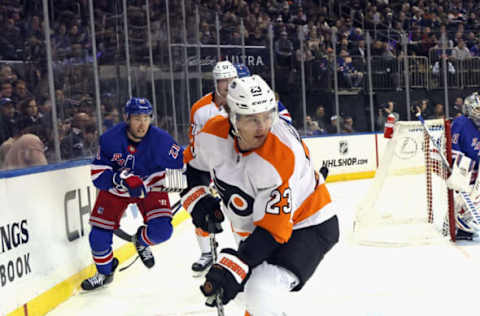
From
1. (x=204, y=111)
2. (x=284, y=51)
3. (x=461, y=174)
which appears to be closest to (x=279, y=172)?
(x=204, y=111)

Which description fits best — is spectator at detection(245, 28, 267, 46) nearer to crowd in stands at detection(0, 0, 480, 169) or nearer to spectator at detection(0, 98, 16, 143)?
crowd in stands at detection(0, 0, 480, 169)

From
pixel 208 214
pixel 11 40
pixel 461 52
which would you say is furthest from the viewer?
pixel 461 52

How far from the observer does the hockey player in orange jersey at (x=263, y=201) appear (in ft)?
7.11

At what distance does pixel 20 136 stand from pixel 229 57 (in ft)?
18.3

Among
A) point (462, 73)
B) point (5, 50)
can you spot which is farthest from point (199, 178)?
point (462, 73)

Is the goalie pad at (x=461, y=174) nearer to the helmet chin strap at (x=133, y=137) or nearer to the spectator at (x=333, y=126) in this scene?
the helmet chin strap at (x=133, y=137)

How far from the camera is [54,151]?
14.9 feet

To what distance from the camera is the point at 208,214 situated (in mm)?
2590

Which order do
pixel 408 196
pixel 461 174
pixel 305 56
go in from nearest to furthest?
1. pixel 461 174
2. pixel 408 196
3. pixel 305 56

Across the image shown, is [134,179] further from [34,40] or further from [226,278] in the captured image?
[226,278]

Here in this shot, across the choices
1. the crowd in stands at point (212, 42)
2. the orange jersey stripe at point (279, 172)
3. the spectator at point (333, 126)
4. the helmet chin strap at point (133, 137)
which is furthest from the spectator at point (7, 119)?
the spectator at point (333, 126)

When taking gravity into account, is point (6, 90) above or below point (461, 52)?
below

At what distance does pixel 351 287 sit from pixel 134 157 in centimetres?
164

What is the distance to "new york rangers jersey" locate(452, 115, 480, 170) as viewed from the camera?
209 inches
